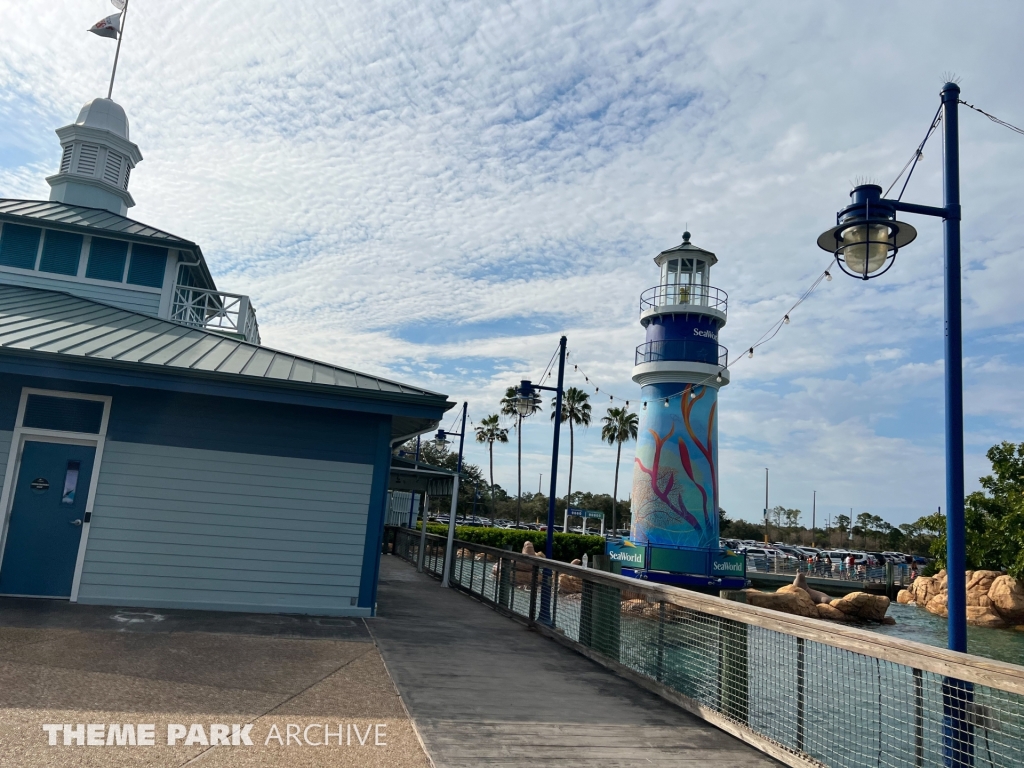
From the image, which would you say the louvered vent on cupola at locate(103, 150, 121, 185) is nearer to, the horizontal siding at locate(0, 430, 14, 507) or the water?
the horizontal siding at locate(0, 430, 14, 507)

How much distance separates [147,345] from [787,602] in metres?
22.6

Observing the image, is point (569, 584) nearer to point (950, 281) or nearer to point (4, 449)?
point (950, 281)

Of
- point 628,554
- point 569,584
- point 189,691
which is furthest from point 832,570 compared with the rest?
point 189,691

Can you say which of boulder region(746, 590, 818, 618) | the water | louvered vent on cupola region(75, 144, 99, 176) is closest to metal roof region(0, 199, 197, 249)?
louvered vent on cupola region(75, 144, 99, 176)

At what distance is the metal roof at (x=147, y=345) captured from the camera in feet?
28.5

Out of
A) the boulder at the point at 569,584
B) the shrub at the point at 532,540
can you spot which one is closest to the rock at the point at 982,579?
the shrub at the point at 532,540

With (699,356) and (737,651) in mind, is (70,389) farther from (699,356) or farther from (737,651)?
(699,356)

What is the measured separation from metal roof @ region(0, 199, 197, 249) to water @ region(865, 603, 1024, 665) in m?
20.4

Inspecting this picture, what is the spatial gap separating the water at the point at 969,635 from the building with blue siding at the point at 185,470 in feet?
57.1

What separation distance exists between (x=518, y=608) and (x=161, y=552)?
4.98 metres

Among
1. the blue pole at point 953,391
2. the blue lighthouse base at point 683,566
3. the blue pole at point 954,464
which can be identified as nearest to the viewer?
the blue pole at point 954,464

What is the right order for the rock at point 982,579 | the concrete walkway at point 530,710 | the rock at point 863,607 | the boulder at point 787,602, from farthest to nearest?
the rock at point 982,579 < the rock at point 863,607 < the boulder at point 787,602 < the concrete walkway at point 530,710

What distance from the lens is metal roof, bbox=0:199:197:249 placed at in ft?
41.8

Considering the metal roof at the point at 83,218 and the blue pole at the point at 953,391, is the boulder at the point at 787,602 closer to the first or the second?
the metal roof at the point at 83,218
